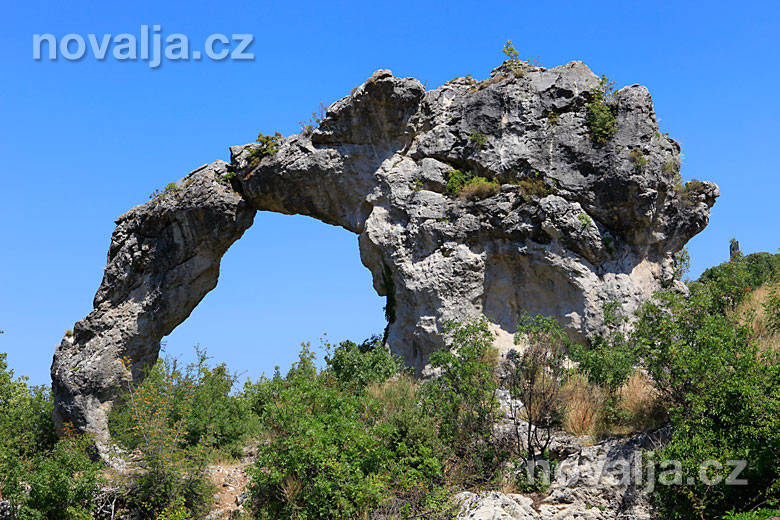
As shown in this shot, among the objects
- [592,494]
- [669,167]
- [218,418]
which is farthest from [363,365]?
[669,167]

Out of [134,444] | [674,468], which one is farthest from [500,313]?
[134,444]

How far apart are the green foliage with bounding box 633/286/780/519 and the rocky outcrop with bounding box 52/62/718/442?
153 inches

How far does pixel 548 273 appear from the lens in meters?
16.6

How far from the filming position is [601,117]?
55.6 ft

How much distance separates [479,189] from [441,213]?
43.1 inches

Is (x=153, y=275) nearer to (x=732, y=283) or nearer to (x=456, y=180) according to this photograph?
(x=456, y=180)

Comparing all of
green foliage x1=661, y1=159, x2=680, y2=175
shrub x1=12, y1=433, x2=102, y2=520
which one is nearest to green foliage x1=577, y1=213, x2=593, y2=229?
green foliage x1=661, y1=159, x2=680, y2=175

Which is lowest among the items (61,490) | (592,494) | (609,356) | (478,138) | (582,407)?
(592,494)

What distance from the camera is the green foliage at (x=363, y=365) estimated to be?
16.7 m

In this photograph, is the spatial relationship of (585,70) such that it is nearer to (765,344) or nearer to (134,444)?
(765,344)

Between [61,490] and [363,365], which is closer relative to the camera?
[61,490]

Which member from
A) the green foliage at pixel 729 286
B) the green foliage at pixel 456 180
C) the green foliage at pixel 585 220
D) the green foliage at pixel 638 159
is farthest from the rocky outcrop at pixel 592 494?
the green foliage at pixel 456 180

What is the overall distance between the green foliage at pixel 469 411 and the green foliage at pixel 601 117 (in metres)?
6.44

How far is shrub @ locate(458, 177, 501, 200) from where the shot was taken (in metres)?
17.3
